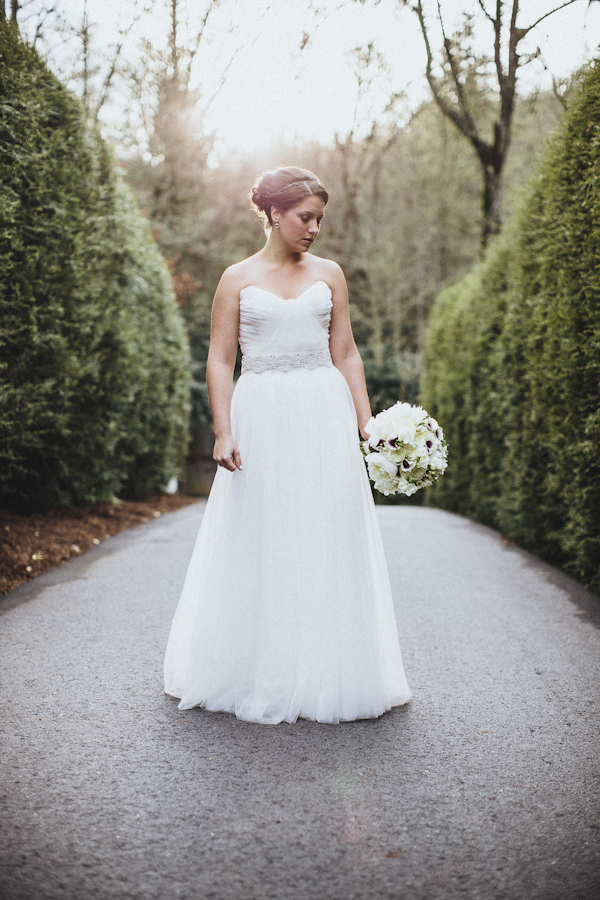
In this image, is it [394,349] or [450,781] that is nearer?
[450,781]

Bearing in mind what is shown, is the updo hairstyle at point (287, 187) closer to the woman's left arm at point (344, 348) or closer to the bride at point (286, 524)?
the bride at point (286, 524)

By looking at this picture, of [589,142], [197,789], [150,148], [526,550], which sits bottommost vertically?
[526,550]

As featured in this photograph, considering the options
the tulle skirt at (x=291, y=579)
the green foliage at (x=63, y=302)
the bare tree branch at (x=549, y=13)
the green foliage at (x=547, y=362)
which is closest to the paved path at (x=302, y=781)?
the tulle skirt at (x=291, y=579)

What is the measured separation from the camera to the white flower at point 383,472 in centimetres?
292

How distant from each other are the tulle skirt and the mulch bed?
8.14 ft

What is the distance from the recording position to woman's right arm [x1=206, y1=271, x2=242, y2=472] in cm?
311

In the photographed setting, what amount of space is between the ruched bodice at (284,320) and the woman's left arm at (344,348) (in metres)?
0.09

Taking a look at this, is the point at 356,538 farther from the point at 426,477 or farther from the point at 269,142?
the point at 269,142

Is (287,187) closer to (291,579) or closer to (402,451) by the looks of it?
(402,451)

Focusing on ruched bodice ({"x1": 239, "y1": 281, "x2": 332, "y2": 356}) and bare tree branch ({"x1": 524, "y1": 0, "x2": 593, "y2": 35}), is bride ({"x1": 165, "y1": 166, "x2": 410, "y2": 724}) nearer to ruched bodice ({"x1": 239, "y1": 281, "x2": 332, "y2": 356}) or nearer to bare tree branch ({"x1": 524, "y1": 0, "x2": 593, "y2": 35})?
ruched bodice ({"x1": 239, "y1": 281, "x2": 332, "y2": 356})

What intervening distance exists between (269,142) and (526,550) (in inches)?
681

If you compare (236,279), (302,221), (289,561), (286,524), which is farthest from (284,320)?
(289,561)

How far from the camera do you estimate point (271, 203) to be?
3.17 metres

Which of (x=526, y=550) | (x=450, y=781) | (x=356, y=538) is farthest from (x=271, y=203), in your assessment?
(x=526, y=550)
